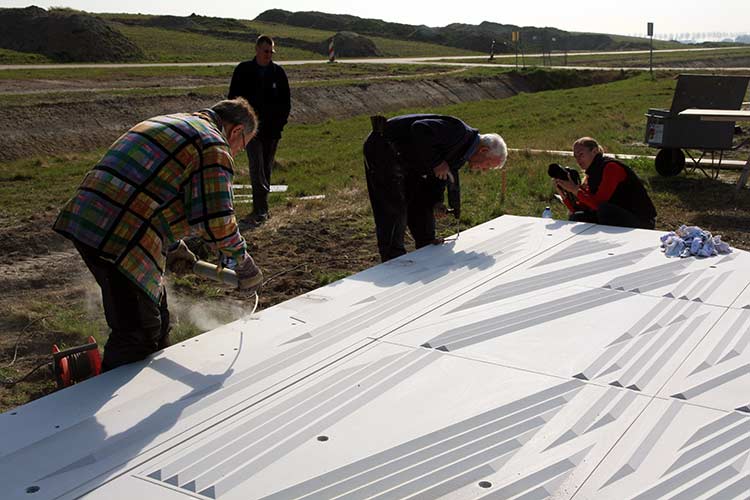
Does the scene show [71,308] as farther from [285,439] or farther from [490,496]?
[490,496]

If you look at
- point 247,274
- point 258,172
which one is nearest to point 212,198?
point 247,274

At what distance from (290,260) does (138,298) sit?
125 inches

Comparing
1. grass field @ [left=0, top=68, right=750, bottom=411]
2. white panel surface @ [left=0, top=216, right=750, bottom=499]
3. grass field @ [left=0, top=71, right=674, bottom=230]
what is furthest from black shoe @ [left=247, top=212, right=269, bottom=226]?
white panel surface @ [left=0, top=216, right=750, bottom=499]

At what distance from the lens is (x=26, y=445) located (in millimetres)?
2453

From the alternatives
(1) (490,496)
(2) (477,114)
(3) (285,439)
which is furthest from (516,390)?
(2) (477,114)

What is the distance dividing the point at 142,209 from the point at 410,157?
7.11ft

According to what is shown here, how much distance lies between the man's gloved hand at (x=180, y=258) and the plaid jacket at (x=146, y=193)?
57 cm

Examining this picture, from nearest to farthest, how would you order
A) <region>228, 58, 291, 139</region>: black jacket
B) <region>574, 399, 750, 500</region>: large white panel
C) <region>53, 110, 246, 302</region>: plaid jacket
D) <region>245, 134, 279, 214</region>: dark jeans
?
<region>574, 399, 750, 500</region>: large white panel, <region>53, 110, 246, 302</region>: plaid jacket, <region>245, 134, 279, 214</region>: dark jeans, <region>228, 58, 291, 139</region>: black jacket

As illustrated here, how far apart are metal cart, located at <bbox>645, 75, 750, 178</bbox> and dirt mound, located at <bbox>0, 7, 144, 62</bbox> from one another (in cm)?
2146

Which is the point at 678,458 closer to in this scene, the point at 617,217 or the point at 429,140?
the point at 429,140

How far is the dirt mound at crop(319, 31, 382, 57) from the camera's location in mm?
40331

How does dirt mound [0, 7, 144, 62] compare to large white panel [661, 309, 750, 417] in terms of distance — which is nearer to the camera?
large white panel [661, 309, 750, 417]

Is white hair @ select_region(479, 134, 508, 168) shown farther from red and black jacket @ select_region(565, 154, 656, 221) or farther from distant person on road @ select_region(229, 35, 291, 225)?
distant person on road @ select_region(229, 35, 291, 225)

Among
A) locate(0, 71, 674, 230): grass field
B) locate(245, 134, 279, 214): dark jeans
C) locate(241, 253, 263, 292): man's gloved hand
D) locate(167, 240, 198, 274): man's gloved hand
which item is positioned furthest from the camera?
locate(0, 71, 674, 230): grass field
